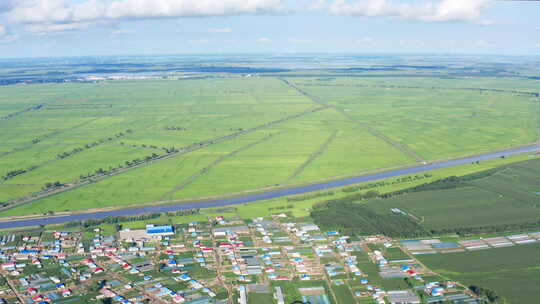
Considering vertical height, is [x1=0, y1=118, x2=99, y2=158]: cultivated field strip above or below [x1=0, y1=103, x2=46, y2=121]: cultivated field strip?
below

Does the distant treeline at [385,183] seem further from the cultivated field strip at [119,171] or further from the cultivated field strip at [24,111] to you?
the cultivated field strip at [24,111]

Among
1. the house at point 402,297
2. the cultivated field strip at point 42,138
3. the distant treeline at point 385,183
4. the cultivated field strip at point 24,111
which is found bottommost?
the house at point 402,297

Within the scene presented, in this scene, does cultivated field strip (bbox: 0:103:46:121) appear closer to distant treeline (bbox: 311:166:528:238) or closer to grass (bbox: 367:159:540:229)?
distant treeline (bbox: 311:166:528:238)

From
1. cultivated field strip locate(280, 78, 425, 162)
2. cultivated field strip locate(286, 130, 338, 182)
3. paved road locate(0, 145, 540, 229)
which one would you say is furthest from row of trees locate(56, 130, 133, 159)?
cultivated field strip locate(280, 78, 425, 162)

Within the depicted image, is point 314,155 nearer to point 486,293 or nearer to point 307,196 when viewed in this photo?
point 307,196

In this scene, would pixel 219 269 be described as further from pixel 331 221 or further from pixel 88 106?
pixel 88 106

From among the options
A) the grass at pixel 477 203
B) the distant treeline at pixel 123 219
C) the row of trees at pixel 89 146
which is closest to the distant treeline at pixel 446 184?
the grass at pixel 477 203

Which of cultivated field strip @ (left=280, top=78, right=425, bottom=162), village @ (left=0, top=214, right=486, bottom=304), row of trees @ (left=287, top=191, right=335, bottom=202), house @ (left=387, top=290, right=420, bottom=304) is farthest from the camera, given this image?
cultivated field strip @ (left=280, top=78, right=425, bottom=162)
